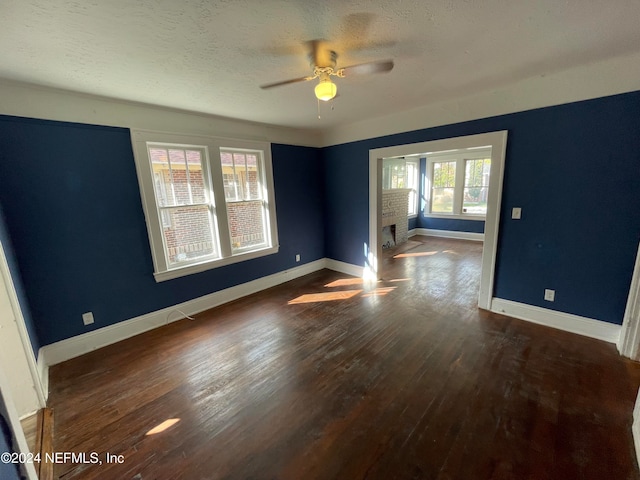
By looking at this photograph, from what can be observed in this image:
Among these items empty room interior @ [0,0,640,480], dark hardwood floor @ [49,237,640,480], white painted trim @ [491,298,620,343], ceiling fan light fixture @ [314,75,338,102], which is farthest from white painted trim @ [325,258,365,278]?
ceiling fan light fixture @ [314,75,338,102]

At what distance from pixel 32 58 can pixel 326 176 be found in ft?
12.2

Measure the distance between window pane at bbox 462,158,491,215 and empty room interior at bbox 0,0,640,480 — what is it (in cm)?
382

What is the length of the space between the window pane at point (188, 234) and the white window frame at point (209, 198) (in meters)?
0.08

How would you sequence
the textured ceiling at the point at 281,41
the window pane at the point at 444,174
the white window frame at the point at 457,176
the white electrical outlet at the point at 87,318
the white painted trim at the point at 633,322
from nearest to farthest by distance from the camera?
the textured ceiling at the point at 281,41, the white painted trim at the point at 633,322, the white electrical outlet at the point at 87,318, the white window frame at the point at 457,176, the window pane at the point at 444,174

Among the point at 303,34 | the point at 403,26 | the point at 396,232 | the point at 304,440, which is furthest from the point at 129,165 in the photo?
the point at 396,232

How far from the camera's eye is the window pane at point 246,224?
3.85 meters

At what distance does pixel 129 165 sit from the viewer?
2838 mm

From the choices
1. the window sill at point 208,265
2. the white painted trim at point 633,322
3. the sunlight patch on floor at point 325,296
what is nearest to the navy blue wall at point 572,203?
the white painted trim at point 633,322

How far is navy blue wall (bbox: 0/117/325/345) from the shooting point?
7.57 feet

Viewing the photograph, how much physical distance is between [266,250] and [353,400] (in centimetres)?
271

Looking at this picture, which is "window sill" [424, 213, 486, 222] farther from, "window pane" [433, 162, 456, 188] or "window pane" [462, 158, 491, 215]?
"window pane" [433, 162, 456, 188]

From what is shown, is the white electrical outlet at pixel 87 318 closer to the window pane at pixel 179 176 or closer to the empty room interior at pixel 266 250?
the empty room interior at pixel 266 250

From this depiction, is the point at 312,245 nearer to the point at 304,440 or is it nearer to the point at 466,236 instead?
the point at 304,440

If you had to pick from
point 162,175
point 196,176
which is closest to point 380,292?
point 196,176
